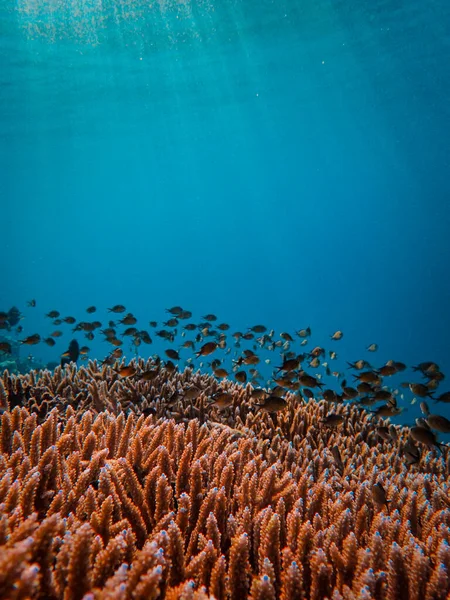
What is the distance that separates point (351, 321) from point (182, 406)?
433ft

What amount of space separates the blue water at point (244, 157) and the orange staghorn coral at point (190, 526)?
101 feet

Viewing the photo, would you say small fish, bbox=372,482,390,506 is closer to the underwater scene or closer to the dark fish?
the underwater scene

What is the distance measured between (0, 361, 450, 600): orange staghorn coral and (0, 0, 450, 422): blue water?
1214 inches

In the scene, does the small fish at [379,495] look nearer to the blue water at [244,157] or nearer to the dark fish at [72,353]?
the dark fish at [72,353]

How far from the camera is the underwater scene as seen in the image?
6.51 ft

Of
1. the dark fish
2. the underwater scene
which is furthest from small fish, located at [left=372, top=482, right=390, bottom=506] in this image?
the dark fish

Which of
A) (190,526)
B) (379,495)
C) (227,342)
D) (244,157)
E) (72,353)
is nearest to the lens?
(190,526)

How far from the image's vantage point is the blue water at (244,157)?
2836 centimetres

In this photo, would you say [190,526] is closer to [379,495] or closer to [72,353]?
[379,495]

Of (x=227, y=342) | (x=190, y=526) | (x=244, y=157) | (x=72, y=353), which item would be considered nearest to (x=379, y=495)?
(x=190, y=526)

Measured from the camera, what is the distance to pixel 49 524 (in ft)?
5.21

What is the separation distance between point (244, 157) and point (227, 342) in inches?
2153

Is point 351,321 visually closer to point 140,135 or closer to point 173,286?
point 173,286

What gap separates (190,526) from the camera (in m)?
2.38
